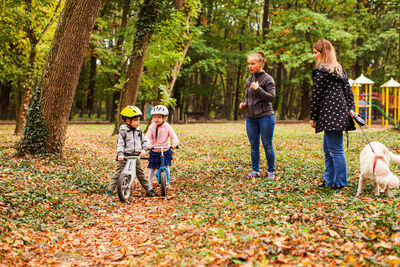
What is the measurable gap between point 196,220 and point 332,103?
2.70 meters

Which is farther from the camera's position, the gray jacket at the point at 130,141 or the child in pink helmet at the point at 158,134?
the child in pink helmet at the point at 158,134

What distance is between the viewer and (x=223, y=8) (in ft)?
88.8

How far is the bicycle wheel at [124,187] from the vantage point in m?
5.84

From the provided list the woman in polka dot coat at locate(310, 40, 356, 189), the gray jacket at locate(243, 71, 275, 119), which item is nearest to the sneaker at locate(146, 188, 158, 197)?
the gray jacket at locate(243, 71, 275, 119)

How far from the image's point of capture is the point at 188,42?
1512 centimetres

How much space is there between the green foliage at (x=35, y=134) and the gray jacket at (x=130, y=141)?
264 cm

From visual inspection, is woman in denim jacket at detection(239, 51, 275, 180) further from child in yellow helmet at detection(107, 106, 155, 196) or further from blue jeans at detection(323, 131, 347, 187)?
child in yellow helmet at detection(107, 106, 155, 196)

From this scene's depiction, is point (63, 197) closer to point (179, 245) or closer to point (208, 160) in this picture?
point (179, 245)

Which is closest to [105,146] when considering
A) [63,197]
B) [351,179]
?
[63,197]

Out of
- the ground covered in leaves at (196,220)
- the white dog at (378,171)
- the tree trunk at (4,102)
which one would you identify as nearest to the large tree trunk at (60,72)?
the ground covered in leaves at (196,220)

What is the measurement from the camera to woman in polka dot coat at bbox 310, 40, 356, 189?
17.3 feet

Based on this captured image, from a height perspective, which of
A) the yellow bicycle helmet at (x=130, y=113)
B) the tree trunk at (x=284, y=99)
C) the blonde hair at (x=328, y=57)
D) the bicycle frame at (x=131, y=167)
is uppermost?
the tree trunk at (x=284, y=99)

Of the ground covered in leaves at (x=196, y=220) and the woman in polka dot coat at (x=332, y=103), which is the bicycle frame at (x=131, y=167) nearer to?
the ground covered in leaves at (x=196, y=220)

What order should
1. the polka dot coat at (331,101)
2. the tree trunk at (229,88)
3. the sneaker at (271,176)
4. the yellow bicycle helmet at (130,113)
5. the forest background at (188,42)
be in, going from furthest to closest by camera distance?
the tree trunk at (229,88) → the forest background at (188,42) → the sneaker at (271,176) → the yellow bicycle helmet at (130,113) → the polka dot coat at (331,101)
